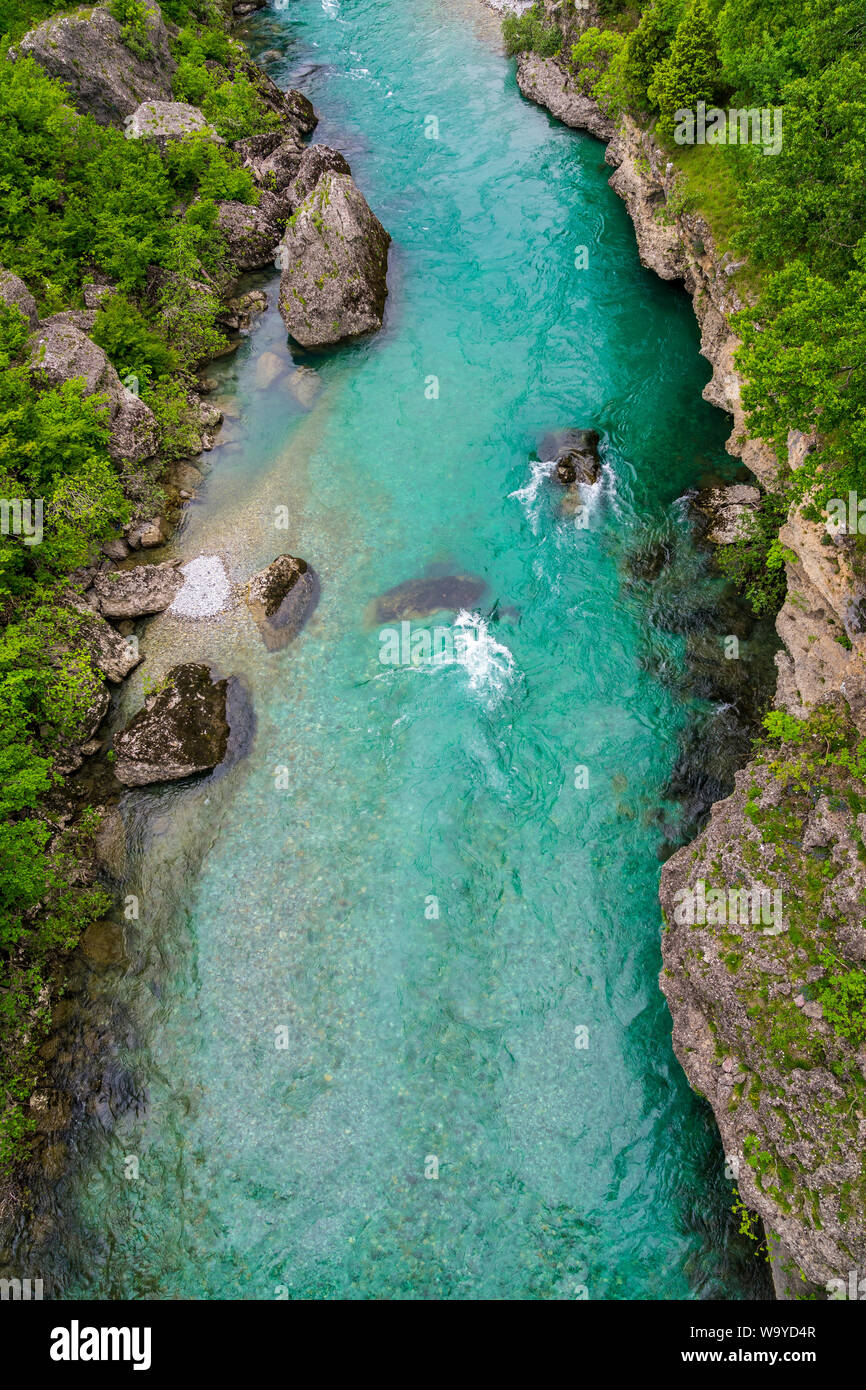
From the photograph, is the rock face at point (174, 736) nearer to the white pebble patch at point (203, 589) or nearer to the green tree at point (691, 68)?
the white pebble patch at point (203, 589)

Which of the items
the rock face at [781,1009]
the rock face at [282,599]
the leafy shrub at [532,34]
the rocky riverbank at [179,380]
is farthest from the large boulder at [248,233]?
the rock face at [781,1009]

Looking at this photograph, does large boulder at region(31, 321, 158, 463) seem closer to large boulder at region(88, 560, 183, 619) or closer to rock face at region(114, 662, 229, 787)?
large boulder at region(88, 560, 183, 619)

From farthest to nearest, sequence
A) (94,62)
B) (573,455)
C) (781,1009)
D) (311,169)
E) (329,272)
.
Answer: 1. (311,169)
2. (94,62)
3. (329,272)
4. (573,455)
5. (781,1009)

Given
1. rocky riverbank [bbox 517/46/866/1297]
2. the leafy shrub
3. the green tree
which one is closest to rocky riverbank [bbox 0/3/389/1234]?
the green tree

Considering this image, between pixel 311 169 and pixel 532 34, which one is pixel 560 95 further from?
pixel 311 169

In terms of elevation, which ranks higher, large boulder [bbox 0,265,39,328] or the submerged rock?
large boulder [bbox 0,265,39,328]

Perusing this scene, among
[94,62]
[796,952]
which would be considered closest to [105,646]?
[796,952]

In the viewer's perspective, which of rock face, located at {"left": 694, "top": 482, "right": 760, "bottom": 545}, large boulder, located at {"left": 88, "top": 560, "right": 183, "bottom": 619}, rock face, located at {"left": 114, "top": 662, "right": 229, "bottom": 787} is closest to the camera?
rock face, located at {"left": 114, "top": 662, "right": 229, "bottom": 787}
